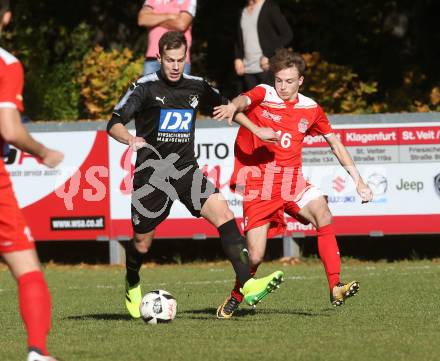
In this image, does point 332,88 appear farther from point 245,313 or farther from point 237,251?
point 237,251

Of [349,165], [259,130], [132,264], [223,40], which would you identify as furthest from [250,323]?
[223,40]

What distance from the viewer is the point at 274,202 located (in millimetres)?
10023

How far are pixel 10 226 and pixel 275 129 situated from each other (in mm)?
3810

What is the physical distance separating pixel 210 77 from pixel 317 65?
308 cm

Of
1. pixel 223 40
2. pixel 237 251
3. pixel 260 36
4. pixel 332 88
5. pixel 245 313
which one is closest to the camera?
pixel 237 251

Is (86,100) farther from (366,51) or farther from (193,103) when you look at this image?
(193,103)

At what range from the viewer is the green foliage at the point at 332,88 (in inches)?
696

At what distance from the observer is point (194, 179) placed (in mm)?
9633

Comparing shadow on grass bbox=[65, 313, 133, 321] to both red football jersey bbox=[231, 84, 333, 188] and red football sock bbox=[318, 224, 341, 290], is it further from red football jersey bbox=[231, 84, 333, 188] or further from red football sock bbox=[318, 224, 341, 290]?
red football sock bbox=[318, 224, 341, 290]

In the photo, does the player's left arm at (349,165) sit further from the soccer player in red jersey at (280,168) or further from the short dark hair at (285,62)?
the short dark hair at (285,62)

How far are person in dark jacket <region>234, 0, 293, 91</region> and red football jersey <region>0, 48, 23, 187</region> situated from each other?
829cm

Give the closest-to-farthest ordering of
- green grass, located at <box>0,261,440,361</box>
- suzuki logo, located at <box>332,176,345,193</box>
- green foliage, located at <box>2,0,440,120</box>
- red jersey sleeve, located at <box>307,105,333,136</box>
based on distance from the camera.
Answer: green grass, located at <box>0,261,440,361</box>, red jersey sleeve, located at <box>307,105,333,136</box>, suzuki logo, located at <box>332,176,345,193</box>, green foliage, located at <box>2,0,440,120</box>

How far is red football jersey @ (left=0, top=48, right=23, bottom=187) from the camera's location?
21.7ft

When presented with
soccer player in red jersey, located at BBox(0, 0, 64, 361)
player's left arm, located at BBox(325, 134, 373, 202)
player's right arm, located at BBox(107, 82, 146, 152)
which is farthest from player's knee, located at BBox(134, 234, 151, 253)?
soccer player in red jersey, located at BBox(0, 0, 64, 361)
